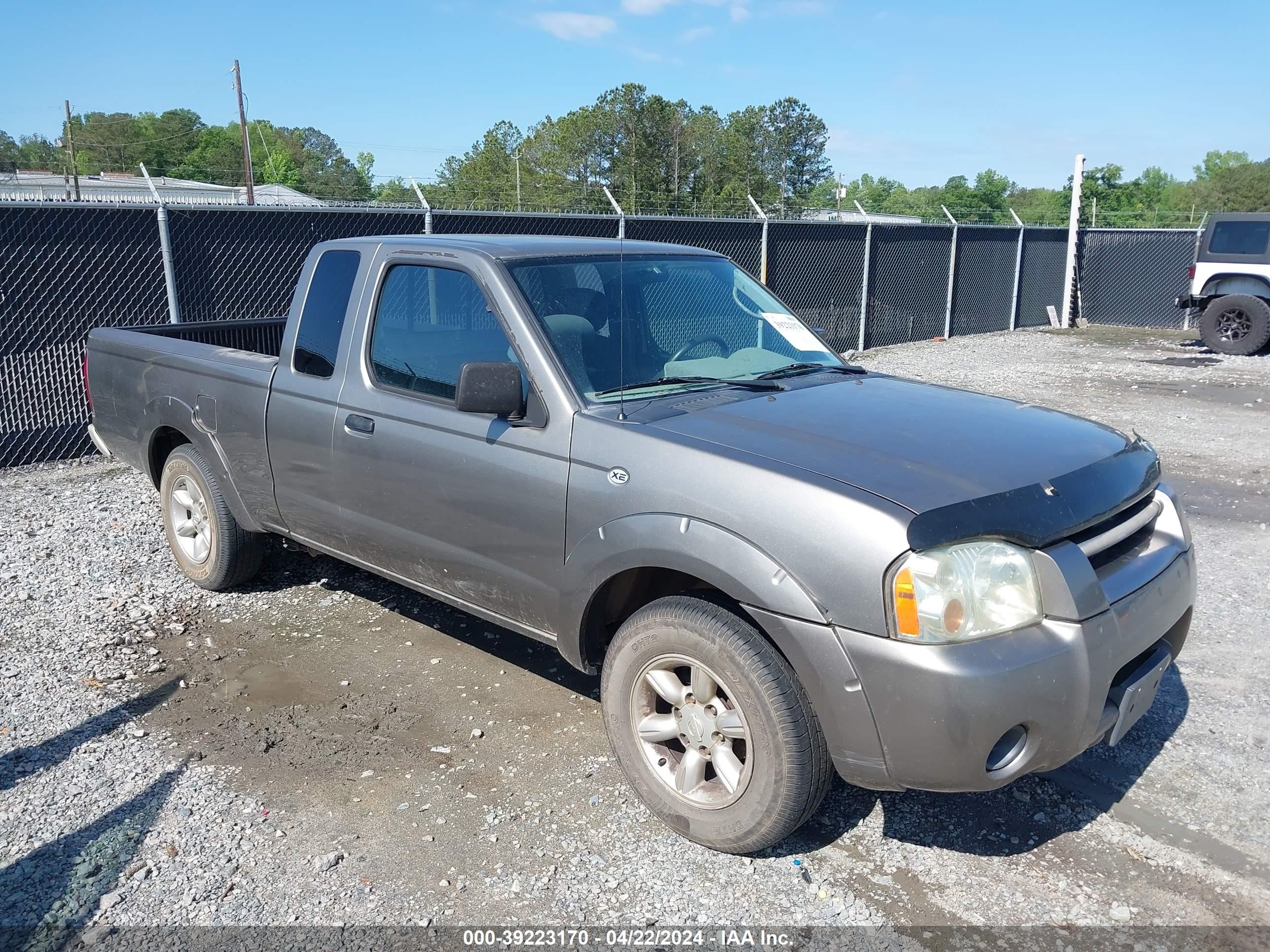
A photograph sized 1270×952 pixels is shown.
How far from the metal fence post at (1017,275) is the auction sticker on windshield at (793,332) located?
57.8 ft

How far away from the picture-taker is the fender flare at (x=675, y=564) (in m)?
2.90

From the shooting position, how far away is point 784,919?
9.75 feet

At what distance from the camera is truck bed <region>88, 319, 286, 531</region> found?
4.90 metres

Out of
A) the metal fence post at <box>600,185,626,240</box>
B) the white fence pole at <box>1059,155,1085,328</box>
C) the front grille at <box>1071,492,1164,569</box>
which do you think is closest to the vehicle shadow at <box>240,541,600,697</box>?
the front grille at <box>1071,492,1164,569</box>

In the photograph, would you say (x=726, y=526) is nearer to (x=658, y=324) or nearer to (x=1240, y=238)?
(x=658, y=324)

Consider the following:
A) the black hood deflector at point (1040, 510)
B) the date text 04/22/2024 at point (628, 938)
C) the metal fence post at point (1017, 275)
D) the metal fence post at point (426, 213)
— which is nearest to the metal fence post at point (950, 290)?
the metal fence post at point (1017, 275)

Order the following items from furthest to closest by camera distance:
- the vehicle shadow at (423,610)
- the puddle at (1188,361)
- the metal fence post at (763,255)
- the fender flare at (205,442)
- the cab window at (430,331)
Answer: the puddle at (1188,361)
the metal fence post at (763,255)
the fender flare at (205,442)
the vehicle shadow at (423,610)
the cab window at (430,331)

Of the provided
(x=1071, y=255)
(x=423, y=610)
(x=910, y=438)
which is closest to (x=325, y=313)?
(x=423, y=610)

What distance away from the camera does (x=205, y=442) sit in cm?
520

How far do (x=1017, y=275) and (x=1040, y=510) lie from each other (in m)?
19.4

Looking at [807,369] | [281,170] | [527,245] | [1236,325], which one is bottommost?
[1236,325]

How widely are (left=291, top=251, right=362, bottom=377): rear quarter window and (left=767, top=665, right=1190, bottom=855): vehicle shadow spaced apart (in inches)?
111

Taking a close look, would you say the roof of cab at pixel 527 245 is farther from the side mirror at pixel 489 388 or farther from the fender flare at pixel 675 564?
the fender flare at pixel 675 564

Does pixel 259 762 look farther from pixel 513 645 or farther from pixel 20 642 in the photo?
pixel 20 642
